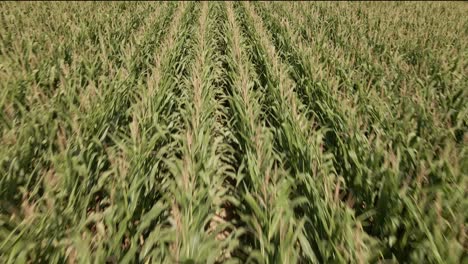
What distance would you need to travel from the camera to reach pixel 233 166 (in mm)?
3248

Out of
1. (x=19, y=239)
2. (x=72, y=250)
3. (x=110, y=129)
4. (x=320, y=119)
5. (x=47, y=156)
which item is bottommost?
(x=320, y=119)

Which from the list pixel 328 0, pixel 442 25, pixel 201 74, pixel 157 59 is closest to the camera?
pixel 201 74

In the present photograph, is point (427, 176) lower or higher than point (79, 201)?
lower

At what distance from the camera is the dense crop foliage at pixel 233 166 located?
5.84ft

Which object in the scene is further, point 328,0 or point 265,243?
point 328,0

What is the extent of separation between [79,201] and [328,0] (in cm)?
1084

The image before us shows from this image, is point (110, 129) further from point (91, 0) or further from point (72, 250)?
point (91, 0)

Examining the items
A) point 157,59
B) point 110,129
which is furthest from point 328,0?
point 110,129

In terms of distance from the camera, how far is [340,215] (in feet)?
6.22

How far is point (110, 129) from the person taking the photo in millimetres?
3217

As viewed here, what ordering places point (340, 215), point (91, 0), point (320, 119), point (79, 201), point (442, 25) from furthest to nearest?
point (91, 0) < point (442, 25) < point (320, 119) < point (79, 201) < point (340, 215)

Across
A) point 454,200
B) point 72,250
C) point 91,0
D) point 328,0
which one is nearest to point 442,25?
point 328,0

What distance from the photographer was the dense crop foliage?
1780 millimetres

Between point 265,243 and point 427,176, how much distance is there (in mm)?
1362
